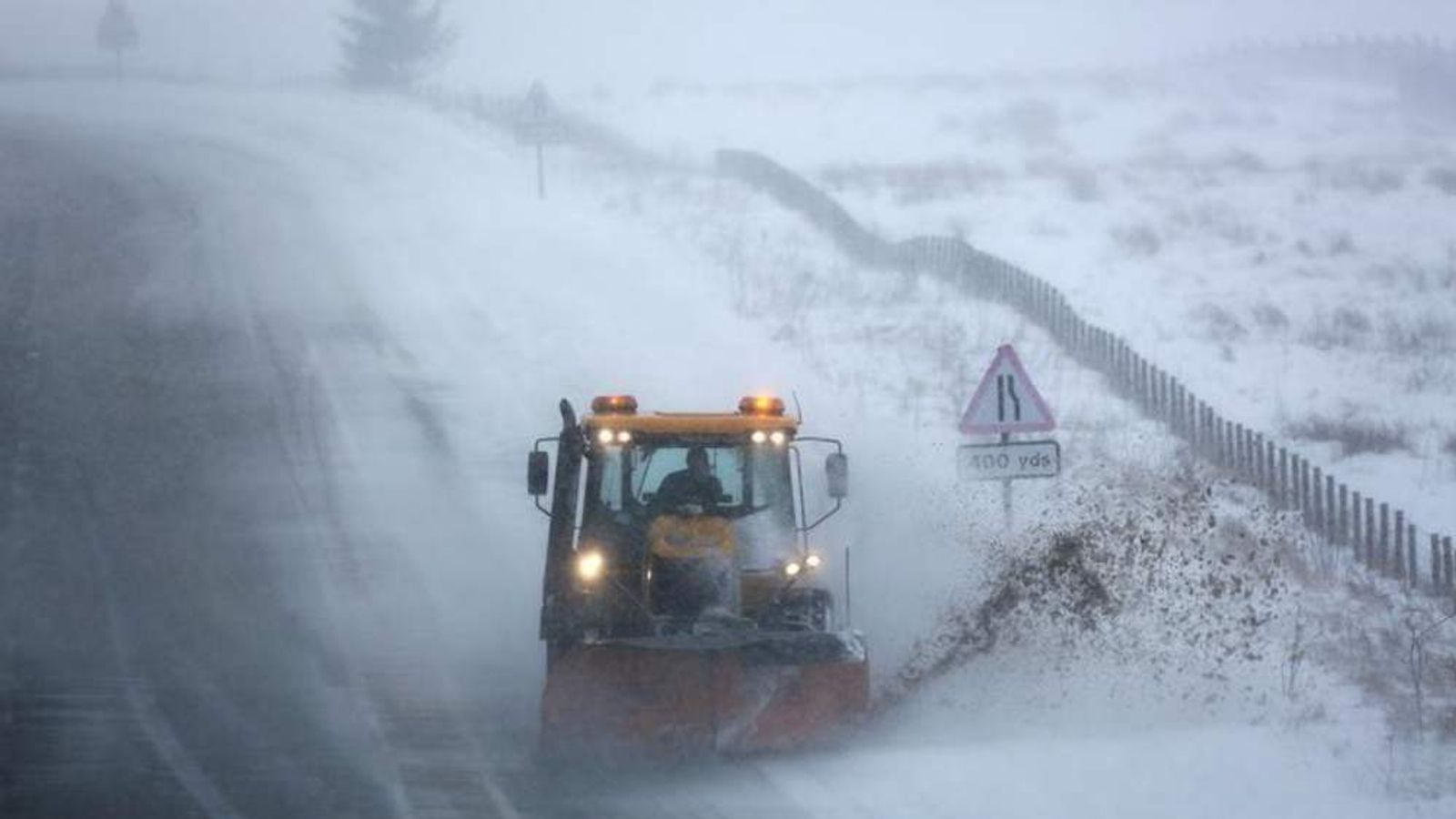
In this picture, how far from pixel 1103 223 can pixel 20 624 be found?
103ft

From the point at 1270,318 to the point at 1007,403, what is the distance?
17.9 meters

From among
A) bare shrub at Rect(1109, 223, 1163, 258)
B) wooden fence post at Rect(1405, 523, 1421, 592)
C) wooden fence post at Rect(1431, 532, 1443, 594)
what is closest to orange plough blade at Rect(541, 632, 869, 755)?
wooden fence post at Rect(1431, 532, 1443, 594)

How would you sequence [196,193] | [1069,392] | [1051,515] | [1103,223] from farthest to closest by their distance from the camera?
[1103,223] < [196,193] < [1069,392] < [1051,515]

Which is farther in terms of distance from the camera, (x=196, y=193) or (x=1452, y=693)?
(x=196, y=193)

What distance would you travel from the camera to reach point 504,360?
89.2 feet

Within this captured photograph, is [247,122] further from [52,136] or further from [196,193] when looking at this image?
[196,193]

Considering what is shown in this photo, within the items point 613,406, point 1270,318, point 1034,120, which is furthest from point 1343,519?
point 1034,120

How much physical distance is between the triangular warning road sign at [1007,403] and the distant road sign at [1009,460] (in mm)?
156

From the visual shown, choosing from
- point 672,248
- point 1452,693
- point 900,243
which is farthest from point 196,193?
point 1452,693

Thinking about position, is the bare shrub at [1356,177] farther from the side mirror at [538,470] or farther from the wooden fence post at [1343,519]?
the side mirror at [538,470]

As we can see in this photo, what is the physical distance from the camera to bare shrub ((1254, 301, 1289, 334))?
31078mm

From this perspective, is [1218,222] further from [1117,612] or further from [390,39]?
[390,39]

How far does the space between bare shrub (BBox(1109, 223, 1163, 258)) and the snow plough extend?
1033 inches

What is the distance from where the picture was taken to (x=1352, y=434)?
2338 centimetres
